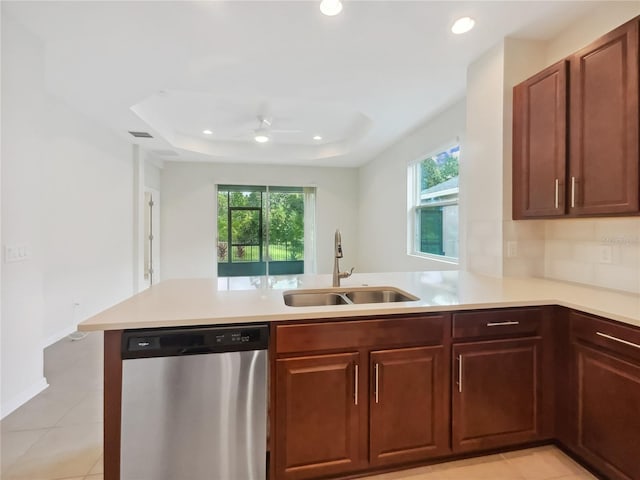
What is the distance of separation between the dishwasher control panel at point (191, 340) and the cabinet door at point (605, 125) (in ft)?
6.19

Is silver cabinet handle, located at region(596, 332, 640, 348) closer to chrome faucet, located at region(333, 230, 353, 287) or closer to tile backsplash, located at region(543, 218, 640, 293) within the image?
tile backsplash, located at region(543, 218, 640, 293)

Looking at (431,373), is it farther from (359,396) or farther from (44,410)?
(44,410)

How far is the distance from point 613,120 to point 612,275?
0.91 m

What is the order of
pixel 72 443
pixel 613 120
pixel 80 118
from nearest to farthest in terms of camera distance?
pixel 613 120
pixel 72 443
pixel 80 118

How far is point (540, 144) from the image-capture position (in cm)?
208

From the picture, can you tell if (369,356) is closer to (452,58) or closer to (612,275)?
(612,275)

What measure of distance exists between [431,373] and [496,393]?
40 centimetres

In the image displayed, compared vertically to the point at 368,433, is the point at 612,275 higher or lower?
higher

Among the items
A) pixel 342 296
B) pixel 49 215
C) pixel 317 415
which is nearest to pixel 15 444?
pixel 317 415

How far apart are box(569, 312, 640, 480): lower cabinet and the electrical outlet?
608mm

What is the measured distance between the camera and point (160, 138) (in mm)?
4707

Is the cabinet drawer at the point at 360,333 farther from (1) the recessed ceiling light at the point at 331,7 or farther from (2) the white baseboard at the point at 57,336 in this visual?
(2) the white baseboard at the point at 57,336

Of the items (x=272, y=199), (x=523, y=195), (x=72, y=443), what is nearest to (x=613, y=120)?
(x=523, y=195)

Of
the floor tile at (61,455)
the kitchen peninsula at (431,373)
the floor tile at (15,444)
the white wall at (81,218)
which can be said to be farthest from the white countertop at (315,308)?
the white wall at (81,218)
